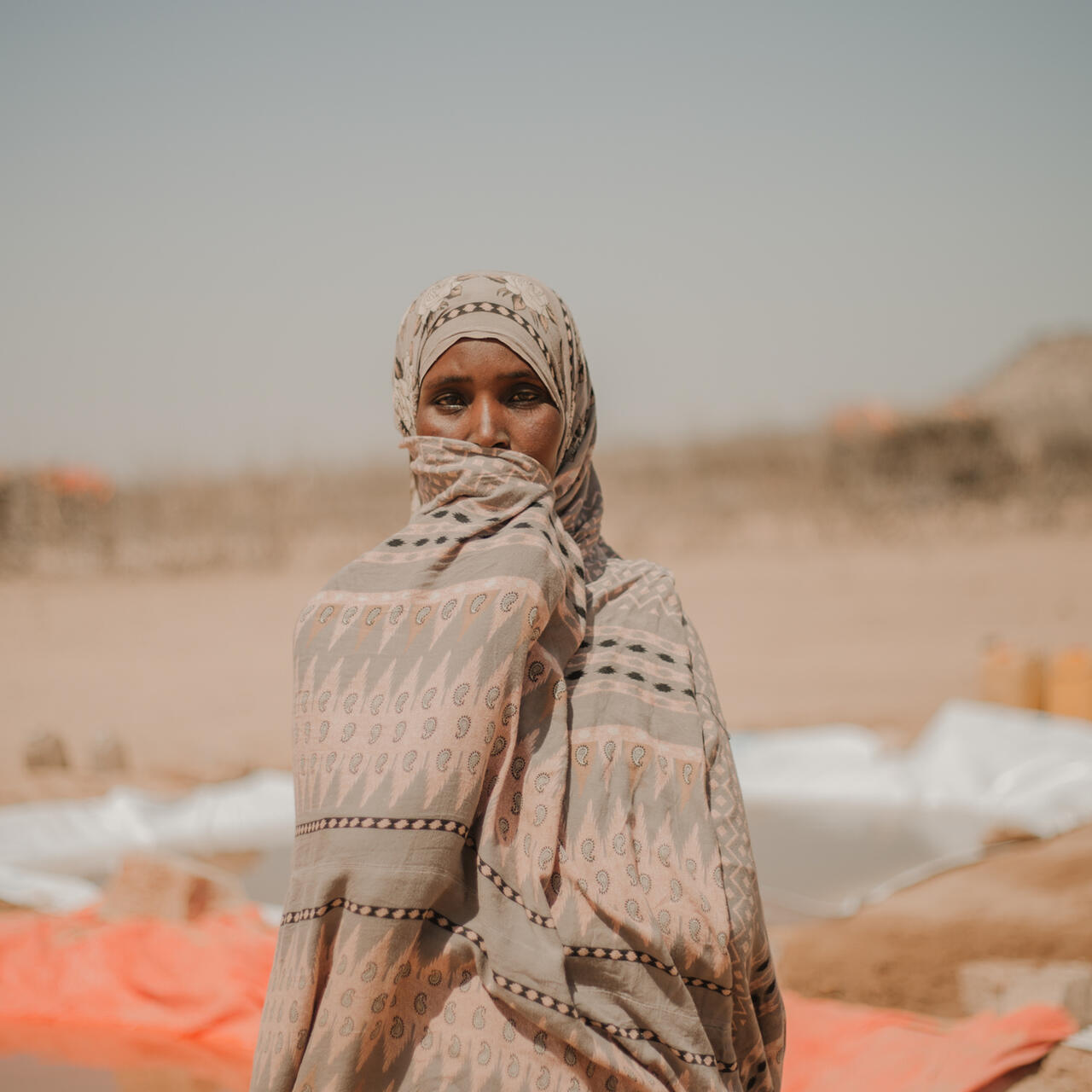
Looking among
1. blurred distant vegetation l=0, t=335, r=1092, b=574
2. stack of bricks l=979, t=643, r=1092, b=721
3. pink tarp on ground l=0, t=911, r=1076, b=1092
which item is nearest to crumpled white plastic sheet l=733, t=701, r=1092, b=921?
stack of bricks l=979, t=643, r=1092, b=721

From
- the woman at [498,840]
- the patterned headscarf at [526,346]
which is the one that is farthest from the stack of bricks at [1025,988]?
the patterned headscarf at [526,346]

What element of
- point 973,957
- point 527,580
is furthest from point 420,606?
point 973,957

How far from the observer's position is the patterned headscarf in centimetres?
154

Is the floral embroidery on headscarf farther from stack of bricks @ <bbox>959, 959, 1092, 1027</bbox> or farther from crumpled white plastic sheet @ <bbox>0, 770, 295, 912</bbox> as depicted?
crumpled white plastic sheet @ <bbox>0, 770, 295, 912</bbox>

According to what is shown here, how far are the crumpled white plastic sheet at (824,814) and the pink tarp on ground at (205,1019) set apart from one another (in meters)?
0.77

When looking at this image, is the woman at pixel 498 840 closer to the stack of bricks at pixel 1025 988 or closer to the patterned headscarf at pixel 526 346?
the patterned headscarf at pixel 526 346

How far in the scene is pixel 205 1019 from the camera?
2895 millimetres

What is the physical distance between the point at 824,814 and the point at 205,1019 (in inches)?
129

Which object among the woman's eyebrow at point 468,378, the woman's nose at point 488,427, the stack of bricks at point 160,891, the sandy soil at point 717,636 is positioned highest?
the sandy soil at point 717,636

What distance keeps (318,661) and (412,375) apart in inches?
19.2

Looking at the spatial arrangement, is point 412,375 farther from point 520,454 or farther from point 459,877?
point 459,877

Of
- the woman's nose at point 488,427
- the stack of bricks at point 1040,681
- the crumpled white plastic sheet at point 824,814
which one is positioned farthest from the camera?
the stack of bricks at point 1040,681

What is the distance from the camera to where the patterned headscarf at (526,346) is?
5.05 feet

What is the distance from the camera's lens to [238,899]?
3676mm
